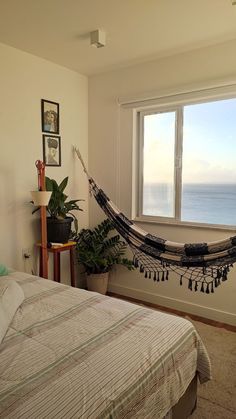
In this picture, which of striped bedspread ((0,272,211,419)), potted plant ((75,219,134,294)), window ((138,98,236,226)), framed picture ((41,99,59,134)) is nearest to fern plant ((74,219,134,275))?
potted plant ((75,219,134,294))

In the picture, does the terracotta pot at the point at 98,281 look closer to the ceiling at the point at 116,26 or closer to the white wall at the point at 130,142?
the white wall at the point at 130,142

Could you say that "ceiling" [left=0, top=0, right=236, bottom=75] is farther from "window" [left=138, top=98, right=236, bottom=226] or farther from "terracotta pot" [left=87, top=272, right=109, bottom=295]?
"terracotta pot" [left=87, top=272, right=109, bottom=295]

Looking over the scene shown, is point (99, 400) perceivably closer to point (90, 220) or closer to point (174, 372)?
point (174, 372)

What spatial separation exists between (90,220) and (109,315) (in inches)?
77.0

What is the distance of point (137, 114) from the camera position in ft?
10.0

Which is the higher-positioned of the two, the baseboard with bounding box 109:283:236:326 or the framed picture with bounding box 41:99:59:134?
the framed picture with bounding box 41:99:59:134

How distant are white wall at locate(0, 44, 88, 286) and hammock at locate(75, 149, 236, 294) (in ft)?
2.07

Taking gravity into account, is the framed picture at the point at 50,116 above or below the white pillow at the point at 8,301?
above

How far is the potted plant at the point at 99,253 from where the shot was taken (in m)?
2.99

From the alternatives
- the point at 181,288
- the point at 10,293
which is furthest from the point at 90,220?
the point at 10,293

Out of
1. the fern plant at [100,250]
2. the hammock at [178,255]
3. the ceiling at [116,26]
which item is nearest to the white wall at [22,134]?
the ceiling at [116,26]

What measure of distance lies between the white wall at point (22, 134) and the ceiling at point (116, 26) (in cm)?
17

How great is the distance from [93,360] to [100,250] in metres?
1.91

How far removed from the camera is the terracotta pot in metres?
3.07
